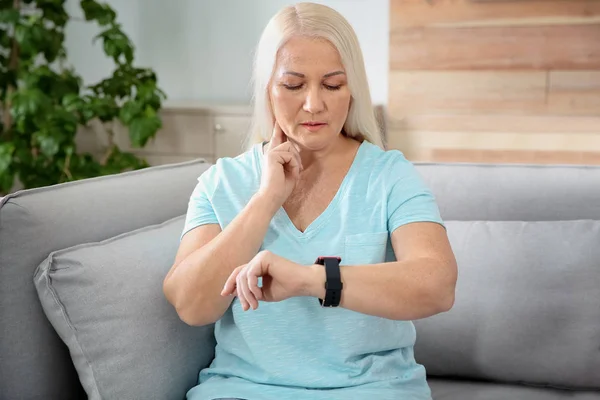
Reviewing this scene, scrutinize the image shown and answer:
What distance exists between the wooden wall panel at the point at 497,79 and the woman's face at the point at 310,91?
6.02 ft

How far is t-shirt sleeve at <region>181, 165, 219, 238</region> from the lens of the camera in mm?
1489

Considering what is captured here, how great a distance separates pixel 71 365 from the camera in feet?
4.83

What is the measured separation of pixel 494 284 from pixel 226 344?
0.63 metres

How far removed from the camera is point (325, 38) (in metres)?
1.45

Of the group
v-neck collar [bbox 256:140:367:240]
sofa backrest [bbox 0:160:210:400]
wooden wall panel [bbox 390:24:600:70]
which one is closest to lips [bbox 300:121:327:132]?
v-neck collar [bbox 256:140:367:240]

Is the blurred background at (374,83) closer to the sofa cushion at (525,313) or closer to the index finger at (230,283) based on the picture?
the sofa cushion at (525,313)

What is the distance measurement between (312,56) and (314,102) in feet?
0.27

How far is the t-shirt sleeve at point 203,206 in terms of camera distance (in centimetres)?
149

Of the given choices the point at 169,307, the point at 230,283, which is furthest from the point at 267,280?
the point at 169,307

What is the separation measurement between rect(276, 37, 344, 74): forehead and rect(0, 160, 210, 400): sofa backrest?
479 mm

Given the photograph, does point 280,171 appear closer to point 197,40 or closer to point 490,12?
A: point 490,12

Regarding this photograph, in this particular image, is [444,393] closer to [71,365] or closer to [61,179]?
[71,365]

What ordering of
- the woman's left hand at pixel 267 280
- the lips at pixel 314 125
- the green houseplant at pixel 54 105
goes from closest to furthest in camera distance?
the woman's left hand at pixel 267 280 → the lips at pixel 314 125 → the green houseplant at pixel 54 105

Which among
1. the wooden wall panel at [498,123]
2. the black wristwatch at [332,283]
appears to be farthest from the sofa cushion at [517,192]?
the wooden wall panel at [498,123]
